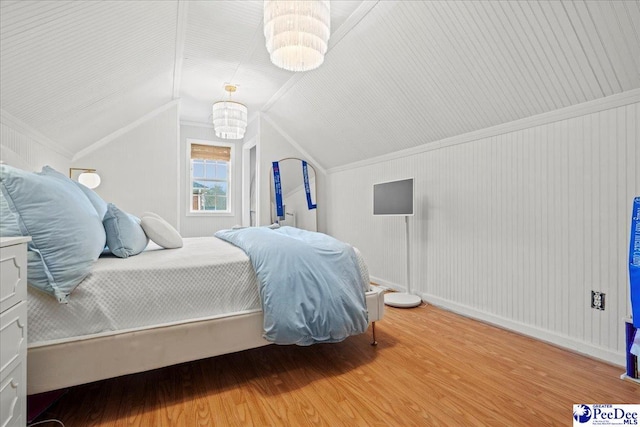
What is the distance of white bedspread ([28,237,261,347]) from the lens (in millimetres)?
1415

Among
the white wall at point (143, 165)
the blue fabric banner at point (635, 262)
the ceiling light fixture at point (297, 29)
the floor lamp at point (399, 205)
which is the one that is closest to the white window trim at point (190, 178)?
the white wall at point (143, 165)

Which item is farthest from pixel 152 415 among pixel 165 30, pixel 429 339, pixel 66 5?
pixel 165 30

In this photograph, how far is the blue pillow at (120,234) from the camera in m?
1.80

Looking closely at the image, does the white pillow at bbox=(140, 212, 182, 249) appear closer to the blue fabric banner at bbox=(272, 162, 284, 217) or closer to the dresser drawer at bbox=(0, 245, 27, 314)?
the dresser drawer at bbox=(0, 245, 27, 314)

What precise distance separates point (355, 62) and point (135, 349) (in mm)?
2990

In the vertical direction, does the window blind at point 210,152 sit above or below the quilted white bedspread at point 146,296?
above

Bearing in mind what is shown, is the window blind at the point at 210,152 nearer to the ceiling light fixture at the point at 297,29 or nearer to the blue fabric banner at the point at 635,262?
the ceiling light fixture at the point at 297,29

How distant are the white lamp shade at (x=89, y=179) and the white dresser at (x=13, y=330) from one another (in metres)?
3.45

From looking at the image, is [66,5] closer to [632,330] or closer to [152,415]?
[152,415]

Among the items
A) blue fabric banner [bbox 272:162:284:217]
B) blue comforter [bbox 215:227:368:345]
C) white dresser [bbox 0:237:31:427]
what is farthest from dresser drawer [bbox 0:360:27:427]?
blue fabric banner [bbox 272:162:284:217]

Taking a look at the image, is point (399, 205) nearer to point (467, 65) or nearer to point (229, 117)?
A: point (467, 65)

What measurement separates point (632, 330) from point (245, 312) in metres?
2.21

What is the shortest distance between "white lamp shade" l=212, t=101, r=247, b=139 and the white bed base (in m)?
2.97

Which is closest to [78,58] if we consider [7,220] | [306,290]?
[7,220]
